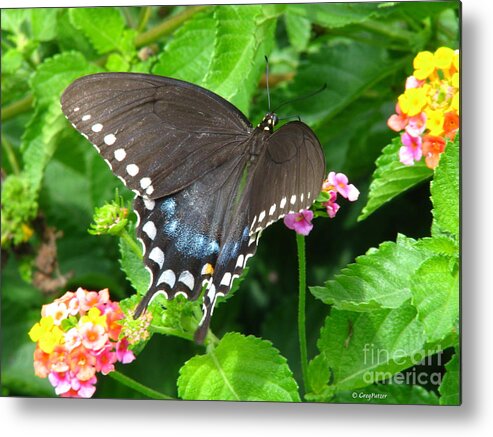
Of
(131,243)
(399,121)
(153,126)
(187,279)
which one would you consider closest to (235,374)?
(187,279)

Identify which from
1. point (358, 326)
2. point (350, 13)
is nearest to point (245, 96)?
point (350, 13)

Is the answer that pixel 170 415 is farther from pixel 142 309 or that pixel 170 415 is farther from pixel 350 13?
pixel 350 13

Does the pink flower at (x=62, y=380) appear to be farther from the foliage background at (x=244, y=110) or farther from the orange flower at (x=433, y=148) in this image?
the orange flower at (x=433, y=148)

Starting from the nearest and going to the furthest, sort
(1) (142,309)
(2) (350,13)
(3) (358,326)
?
(1) (142,309)
(3) (358,326)
(2) (350,13)

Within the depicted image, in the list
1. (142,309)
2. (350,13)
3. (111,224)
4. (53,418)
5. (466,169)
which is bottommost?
(53,418)

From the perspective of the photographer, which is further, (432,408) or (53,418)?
(53,418)

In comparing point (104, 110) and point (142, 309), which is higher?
point (104, 110)

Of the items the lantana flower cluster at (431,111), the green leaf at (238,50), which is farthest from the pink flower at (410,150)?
the green leaf at (238,50)
